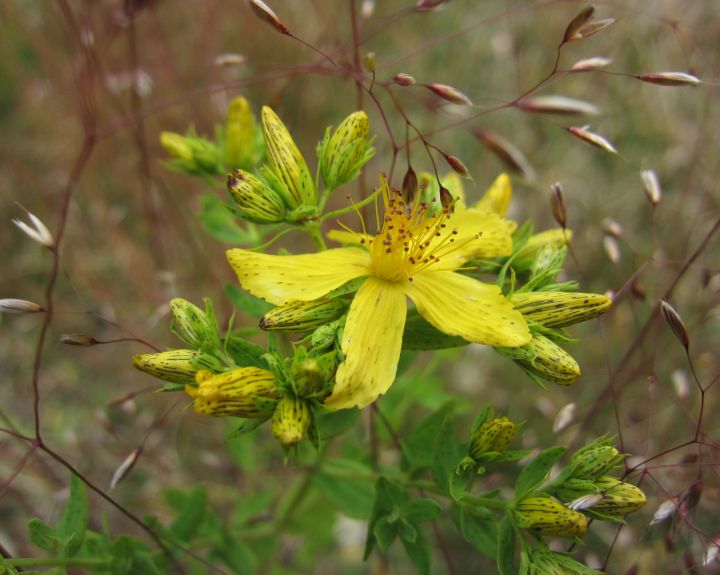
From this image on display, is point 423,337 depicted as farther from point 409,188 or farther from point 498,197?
point 498,197

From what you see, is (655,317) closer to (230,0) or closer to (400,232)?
(400,232)

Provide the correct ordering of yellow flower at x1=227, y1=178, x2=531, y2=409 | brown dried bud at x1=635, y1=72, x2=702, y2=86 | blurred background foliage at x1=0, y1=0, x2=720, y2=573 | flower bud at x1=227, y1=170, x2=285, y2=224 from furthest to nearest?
blurred background foliage at x1=0, y1=0, x2=720, y2=573, brown dried bud at x1=635, y1=72, x2=702, y2=86, flower bud at x1=227, y1=170, x2=285, y2=224, yellow flower at x1=227, y1=178, x2=531, y2=409

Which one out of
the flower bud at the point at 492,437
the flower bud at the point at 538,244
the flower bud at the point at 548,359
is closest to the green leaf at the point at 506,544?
the flower bud at the point at 492,437

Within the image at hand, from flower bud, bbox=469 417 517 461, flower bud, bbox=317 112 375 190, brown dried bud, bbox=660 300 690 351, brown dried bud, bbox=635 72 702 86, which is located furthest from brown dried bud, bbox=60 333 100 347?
brown dried bud, bbox=635 72 702 86

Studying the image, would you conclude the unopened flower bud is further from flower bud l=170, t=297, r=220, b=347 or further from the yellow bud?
the yellow bud

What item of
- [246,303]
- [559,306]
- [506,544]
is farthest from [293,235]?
[506,544]

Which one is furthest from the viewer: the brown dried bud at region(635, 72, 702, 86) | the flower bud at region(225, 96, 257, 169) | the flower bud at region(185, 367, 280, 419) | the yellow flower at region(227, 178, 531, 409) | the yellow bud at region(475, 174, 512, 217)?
the flower bud at region(225, 96, 257, 169)

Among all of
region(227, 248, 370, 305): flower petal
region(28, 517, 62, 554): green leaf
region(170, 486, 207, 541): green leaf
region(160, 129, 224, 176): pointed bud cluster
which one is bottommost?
region(170, 486, 207, 541): green leaf
